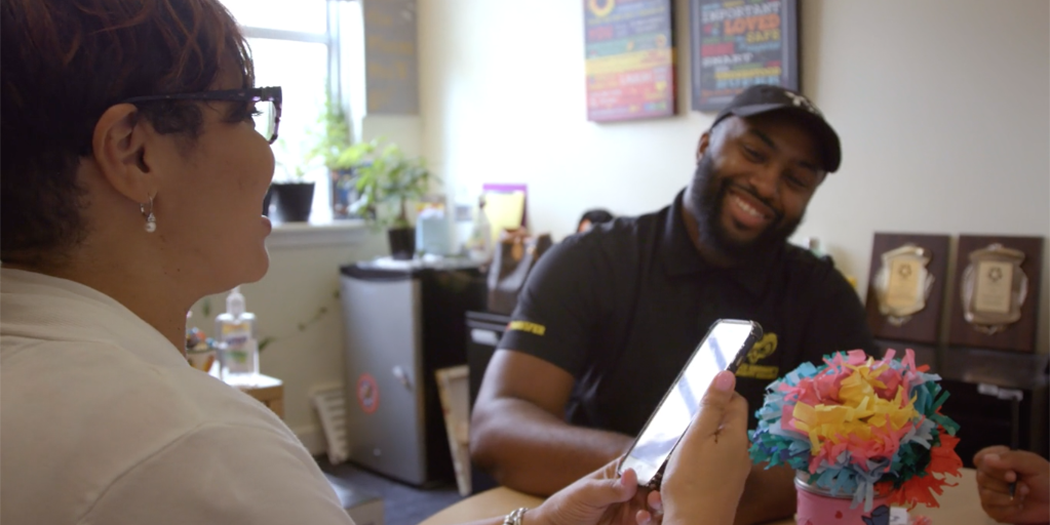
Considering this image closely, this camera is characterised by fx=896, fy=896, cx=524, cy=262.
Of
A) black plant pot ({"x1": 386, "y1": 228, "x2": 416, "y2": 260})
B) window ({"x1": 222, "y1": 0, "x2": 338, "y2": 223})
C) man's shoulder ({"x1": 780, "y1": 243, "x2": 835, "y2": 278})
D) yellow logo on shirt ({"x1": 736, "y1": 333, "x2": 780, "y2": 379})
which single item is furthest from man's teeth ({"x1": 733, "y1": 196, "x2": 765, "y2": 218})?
window ({"x1": 222, "y1": 0, "x2": 338, "y2": 223})

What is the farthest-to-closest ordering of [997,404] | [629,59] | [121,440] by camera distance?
[629,59], [997,404], [121,440]

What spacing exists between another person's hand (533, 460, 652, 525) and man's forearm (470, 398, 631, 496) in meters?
0.28

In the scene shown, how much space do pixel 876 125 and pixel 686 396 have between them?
6.28 feet

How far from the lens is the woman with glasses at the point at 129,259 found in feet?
2.03

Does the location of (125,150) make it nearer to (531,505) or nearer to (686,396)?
(686,396)

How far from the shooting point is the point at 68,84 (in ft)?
2.34

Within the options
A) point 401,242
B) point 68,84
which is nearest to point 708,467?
point 68,84

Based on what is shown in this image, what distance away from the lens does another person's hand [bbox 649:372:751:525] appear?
95 centimetres

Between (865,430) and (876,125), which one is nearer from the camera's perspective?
(865,430)

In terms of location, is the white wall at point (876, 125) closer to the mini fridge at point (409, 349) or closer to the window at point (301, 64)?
the mini fridge at point (409, 349)

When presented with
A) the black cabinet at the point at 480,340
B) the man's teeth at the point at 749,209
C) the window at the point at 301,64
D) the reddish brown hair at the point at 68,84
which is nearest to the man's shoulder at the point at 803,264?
the man's teeth at the point at 749,209

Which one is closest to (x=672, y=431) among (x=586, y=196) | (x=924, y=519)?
(x=924, y=519)

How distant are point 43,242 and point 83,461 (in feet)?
0.74

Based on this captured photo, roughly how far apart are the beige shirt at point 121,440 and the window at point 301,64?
3.51m
